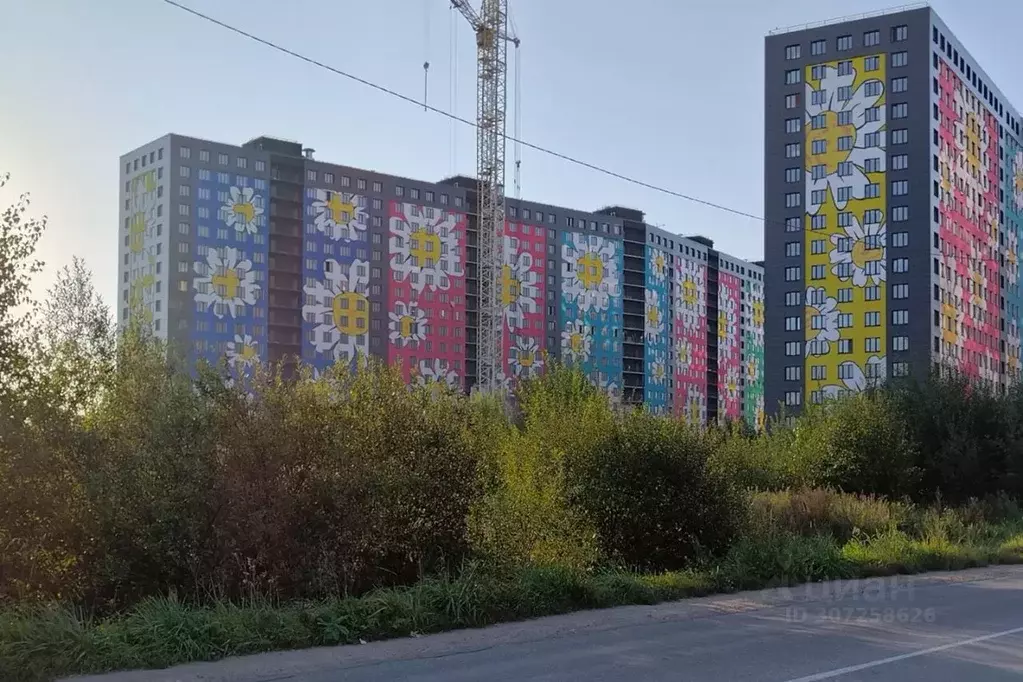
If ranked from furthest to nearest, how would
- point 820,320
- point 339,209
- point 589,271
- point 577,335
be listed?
point 589,271
point 577,335
point 339,209
point 820,320

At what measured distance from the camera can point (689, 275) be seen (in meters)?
158

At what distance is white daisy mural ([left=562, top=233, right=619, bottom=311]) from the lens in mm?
134250

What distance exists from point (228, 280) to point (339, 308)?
1271 centimetres

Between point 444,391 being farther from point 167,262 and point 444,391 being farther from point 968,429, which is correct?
point 167,262

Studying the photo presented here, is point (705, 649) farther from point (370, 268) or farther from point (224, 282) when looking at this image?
point (370, 268)

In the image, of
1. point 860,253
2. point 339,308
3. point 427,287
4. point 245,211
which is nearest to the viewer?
point 860,253

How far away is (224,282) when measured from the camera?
324ft

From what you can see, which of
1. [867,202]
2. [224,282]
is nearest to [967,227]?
[867,202]

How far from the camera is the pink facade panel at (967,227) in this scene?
3789 inches

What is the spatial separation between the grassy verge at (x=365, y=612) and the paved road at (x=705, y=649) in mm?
339

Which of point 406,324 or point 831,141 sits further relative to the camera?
point 406,324

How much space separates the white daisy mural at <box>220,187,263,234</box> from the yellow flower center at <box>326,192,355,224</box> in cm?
808

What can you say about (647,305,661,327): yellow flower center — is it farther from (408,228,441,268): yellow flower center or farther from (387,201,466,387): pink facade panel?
(408,228,441,268): yellow flower center

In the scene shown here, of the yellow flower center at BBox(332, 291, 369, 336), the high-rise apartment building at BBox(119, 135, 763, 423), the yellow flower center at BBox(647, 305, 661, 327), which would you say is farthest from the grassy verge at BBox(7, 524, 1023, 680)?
the yellow flower center at BBox(647, 305, 661, 327)
